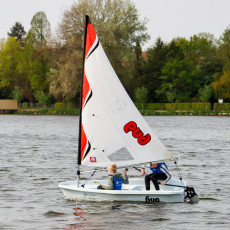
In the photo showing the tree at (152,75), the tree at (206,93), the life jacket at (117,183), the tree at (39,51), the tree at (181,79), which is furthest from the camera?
the tree at (39,51)

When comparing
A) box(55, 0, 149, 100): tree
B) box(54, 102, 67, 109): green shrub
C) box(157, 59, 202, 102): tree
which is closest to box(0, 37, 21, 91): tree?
box(54, 102, 67, 109): green shrub

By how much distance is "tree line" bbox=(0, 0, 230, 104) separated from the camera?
80.1 m

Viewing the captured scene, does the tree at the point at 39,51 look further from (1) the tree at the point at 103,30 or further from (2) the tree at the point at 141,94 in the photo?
(1) the tree at the point at 103,30

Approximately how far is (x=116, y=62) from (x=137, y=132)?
64729mm

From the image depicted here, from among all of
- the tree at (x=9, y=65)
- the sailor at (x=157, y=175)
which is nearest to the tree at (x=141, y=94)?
the tree at (x=9, y=65)

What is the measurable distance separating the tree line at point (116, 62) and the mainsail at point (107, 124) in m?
61.0

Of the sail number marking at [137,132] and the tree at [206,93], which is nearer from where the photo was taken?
the sail number marking at [137,132]

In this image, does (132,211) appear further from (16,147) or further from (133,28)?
(133,28)

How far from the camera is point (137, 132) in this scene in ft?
56.4

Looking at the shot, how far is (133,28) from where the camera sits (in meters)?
88.4

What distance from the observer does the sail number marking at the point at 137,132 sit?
17141mm

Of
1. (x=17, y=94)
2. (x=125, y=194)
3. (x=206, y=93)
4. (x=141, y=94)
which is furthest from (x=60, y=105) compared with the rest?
(x=125, y=194)

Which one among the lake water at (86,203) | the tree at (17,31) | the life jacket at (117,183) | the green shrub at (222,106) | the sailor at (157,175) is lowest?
the lake water at (86,203)

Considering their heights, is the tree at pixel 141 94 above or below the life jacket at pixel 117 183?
above
